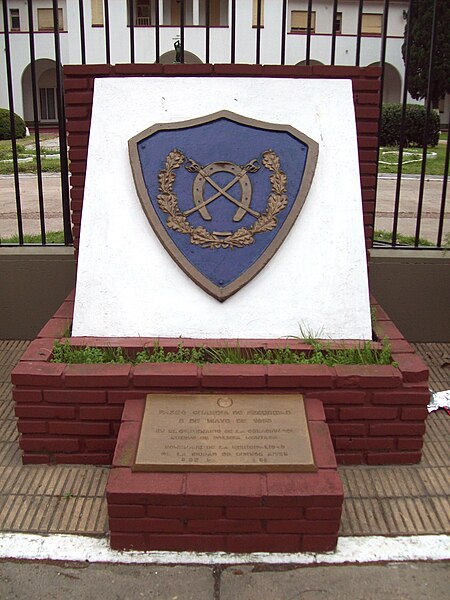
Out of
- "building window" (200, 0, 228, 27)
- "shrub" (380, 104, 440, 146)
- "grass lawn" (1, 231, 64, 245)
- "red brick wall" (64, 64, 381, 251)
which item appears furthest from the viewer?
"building window" (200, 0, 228, 27)

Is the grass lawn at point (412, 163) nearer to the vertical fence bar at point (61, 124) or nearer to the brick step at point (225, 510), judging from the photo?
the vertical fence bar at point (61, 124)

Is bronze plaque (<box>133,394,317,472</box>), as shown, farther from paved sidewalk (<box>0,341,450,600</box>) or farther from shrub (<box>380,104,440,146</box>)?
shrub (<box>380,104,440,146</box>)

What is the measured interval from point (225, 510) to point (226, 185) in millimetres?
1547

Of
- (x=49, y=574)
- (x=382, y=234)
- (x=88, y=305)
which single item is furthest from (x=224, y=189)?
(x=382, y=234)

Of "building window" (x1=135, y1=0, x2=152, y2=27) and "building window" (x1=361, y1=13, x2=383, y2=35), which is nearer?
"building window" (x1=135, y1=0, x2=152, y2=27)

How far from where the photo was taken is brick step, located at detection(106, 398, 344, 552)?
2.29 m

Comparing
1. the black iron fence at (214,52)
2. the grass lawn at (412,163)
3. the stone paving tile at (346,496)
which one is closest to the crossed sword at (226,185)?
the black iron fence at (214,52)

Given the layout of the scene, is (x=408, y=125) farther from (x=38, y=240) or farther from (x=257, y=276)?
(x=257, y=276)

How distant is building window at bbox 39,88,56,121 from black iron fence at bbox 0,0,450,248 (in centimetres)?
6

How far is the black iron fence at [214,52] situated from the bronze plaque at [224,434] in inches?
74.7

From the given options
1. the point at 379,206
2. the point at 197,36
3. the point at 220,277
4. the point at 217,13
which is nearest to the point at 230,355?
the point at 220,277

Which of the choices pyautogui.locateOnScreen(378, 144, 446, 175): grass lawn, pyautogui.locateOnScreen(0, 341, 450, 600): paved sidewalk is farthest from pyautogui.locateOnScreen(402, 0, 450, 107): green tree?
pyautogui.locateOnScreen(0, 341, 450, 600): paved sidewalk

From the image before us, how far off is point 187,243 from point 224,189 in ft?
1.06

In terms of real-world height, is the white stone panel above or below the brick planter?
above
